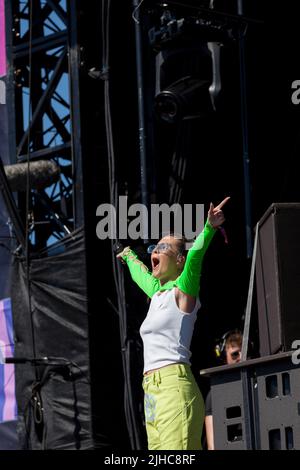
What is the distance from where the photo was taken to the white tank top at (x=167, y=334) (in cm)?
586

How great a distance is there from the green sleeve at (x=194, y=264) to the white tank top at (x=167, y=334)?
4.0 inches

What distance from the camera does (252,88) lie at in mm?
8312

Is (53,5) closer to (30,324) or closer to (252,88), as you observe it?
(252,88)

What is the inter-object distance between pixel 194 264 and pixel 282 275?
557 millimetres

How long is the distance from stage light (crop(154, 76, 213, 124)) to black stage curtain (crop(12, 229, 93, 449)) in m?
1.17

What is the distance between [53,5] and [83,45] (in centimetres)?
51

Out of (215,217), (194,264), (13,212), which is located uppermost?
(13,212)

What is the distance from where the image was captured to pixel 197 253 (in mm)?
5777

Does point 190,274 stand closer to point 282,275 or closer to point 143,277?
point 143,277

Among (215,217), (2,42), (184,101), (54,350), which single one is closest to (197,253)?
(215,217)

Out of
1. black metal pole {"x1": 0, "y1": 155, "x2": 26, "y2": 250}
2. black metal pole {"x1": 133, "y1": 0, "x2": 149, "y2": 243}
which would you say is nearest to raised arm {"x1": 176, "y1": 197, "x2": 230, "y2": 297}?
black metal pole {"x1": 133, "y1": 0, "x2": 149, "y2": 243}

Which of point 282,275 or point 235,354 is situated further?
point 235,354

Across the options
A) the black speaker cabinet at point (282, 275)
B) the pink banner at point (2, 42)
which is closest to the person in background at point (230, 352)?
the black speaker cabinet at point (282, 275)

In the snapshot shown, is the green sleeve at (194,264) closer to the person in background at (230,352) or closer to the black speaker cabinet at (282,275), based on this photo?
the black speaker cabinet at (282,275)
